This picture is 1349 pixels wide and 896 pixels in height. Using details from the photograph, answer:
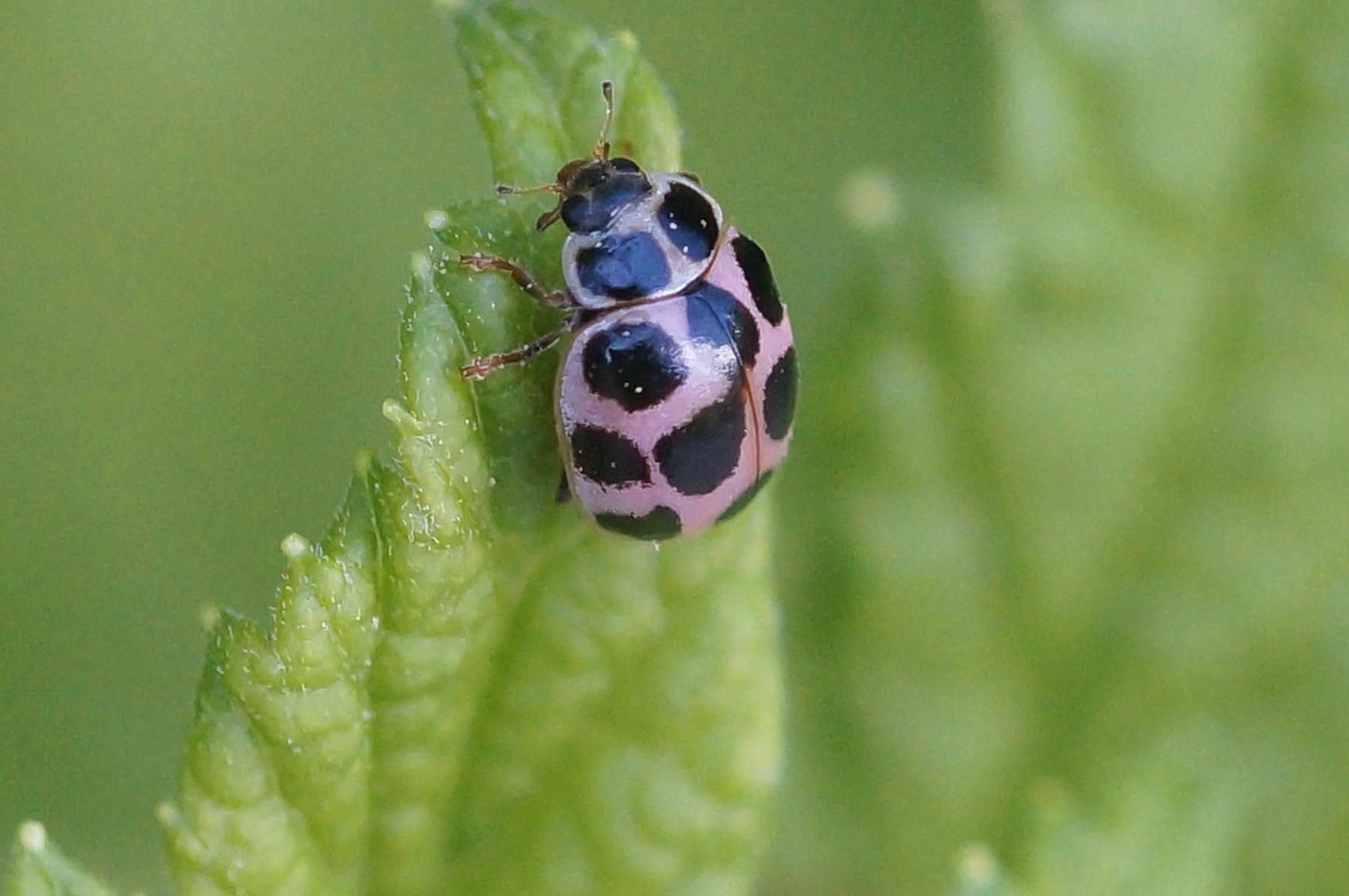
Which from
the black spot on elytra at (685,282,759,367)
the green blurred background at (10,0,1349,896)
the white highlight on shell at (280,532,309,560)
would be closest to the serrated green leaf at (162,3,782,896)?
the white highlight on shell at (280,532,309,560)

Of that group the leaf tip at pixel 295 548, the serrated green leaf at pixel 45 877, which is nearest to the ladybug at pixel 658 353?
the leaf tip at pixel 295 548

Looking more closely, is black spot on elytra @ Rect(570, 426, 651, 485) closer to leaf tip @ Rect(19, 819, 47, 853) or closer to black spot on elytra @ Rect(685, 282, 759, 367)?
black spot on elytra @ Rect(685, 282, 759, 367)

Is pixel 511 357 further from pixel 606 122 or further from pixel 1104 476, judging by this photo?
pixel 1104 476

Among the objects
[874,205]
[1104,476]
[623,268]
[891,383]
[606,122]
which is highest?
[606,122]

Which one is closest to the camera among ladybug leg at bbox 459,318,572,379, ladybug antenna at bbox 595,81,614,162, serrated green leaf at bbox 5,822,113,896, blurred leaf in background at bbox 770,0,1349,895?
serrated green leaf at bbox 5,822,113,896

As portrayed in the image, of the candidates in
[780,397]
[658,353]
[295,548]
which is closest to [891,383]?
[780,397]

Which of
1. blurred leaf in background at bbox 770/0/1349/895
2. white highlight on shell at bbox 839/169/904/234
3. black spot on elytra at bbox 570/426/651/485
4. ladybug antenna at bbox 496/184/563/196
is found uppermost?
ladybug antenna at bbox 496/184/563/196

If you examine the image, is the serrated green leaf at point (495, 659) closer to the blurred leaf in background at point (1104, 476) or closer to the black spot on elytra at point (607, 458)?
the black spot on elytra at point (607, 458)
